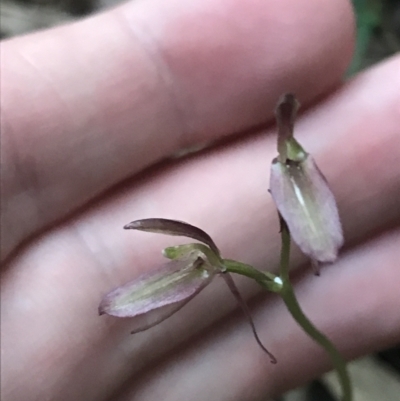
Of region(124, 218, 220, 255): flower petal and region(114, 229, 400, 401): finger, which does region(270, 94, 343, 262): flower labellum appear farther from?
region(114, 229, 400, 401): finger

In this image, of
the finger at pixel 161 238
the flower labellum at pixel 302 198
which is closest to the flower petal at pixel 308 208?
the flower labellum at pixel 302 198

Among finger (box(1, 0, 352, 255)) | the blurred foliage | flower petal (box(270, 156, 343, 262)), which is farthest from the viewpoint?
the blurred foliage

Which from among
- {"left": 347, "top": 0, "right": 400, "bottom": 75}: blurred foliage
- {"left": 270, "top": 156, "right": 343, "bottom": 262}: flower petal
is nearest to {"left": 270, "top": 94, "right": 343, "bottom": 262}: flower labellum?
{"left": 270, "top": 156, "right": 343, "bottom": 262}: flower petal

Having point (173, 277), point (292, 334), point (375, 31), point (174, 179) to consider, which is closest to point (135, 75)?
point (174, 179)

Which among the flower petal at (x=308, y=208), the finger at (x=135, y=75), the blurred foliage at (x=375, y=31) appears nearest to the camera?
the flower petal at (x=308, y=208)

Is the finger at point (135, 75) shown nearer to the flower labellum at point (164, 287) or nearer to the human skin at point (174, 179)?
the human skin at point (174, 179)

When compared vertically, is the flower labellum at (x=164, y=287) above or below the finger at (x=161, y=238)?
above

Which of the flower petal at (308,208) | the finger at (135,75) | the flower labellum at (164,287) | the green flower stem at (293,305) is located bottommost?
the green flower stem at (293,305)

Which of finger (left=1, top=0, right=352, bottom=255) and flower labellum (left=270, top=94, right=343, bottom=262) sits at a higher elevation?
finger (left=1, top=0, right=352, bottom=255)
